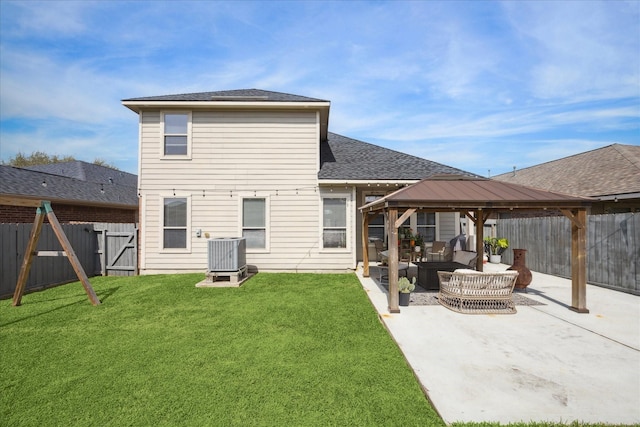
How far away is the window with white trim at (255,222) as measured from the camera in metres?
10.8

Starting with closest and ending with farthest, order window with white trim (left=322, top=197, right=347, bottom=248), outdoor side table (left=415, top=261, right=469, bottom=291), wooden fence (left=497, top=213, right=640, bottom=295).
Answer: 1. wooden fence (left=497, top=213, right=640, bottom=295)
2. outdoor side table (left=415, top=261, right=469, bottom=291)
3. window with white trim (left=322, top=197, right=347, bottom=248)

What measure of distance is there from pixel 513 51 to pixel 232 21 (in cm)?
1084

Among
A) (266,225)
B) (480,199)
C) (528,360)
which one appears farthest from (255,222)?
(528,360)

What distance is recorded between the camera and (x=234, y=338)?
16.3 ft

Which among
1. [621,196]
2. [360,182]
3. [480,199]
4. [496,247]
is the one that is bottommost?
[496,247]

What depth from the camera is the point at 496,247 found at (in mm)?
13039

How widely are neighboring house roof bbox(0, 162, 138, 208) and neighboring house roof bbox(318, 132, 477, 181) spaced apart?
12.6 m

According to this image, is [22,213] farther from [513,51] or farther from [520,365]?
[513,51]

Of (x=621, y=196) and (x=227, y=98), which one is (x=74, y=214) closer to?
(x=227, y=98)

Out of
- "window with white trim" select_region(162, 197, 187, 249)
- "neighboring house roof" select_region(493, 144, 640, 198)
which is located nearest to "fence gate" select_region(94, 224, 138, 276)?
"window with white trim" select_region(162, 197, 187, 249)

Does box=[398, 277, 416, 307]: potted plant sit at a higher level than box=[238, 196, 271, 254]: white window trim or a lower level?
lower

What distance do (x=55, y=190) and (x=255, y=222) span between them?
11.5 m

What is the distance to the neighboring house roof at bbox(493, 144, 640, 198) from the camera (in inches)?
472

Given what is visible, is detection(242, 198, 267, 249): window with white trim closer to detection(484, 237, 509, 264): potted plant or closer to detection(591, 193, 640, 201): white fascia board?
detection(484, 237, 509, 264): potted plant
